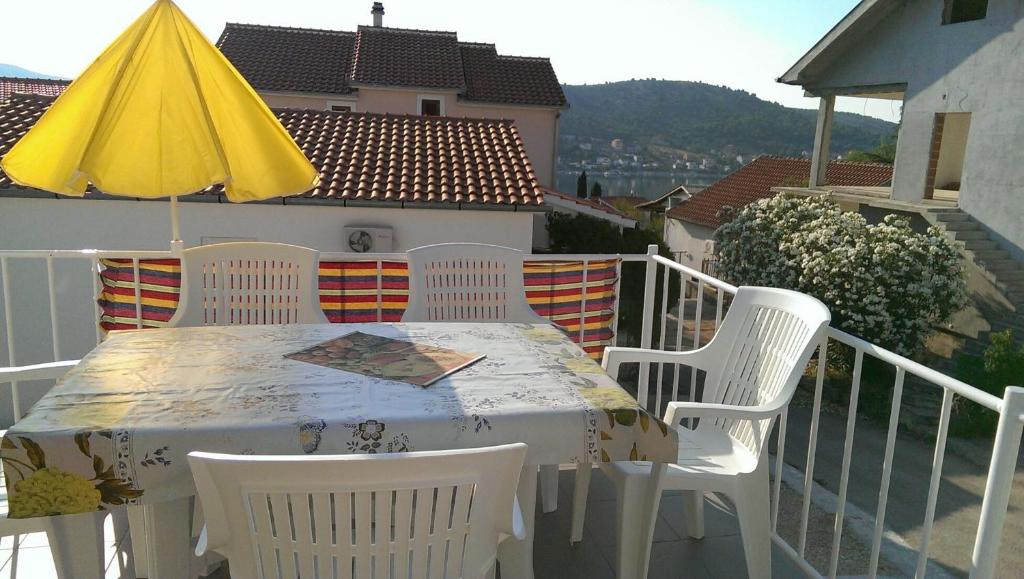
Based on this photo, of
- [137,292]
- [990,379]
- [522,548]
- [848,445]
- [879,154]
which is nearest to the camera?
[522,548]

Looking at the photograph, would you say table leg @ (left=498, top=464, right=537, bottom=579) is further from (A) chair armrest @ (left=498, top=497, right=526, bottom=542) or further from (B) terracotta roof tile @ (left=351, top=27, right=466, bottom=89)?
(B) terracotta roof tile @ (left=351, top=27, right=466, bottom=89)

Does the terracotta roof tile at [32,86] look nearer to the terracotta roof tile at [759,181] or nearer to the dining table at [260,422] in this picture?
the terracotta roof tile at [759,181]

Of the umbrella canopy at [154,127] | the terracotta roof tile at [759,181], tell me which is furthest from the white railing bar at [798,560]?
the terracotta roof tile at [759,181]

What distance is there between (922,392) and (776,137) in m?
30.3

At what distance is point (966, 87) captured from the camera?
11.5m

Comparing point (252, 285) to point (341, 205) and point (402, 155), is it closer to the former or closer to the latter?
point (341, 205)

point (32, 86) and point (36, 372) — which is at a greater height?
point (32, 86)

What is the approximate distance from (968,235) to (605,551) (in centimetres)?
1161

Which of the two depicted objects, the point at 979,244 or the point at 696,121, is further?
the point at 696,121

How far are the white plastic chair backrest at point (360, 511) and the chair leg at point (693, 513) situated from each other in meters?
1.52

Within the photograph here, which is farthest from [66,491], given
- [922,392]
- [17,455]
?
[922,392]

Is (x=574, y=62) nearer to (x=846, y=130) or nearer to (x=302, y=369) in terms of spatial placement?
(x=302, y=369)

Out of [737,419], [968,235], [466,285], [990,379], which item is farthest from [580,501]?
[968,235]

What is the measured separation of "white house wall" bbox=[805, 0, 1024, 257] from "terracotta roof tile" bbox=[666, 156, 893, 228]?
8.23m
